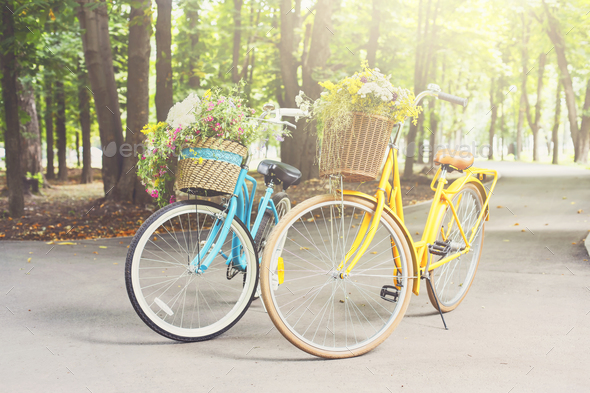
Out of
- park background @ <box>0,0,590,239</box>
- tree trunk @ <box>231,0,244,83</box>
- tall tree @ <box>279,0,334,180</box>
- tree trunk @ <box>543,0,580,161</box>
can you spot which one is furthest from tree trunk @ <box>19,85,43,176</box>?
tree trunk @ <box>543,0,580,161</box>

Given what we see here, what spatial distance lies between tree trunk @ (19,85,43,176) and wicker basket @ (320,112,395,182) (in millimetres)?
12310

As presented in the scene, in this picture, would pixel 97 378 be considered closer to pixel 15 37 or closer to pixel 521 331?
pixel 521 331

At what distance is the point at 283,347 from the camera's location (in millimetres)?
3109

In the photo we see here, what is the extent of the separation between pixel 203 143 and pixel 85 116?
52.7 feet

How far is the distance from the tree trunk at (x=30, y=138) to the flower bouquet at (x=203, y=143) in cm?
1140

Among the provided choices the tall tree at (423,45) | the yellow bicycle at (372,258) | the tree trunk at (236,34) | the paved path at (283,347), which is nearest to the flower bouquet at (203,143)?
the yellow bicycle at (372,258)

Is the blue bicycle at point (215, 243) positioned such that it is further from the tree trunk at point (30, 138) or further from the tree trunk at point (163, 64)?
the tree trunk at point (30, 138)

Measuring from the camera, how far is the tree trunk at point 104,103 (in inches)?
364

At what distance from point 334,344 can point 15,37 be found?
7.11 meters

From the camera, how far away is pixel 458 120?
113ft

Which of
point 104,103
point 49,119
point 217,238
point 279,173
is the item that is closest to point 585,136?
point 104,103

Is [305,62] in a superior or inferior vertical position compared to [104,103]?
superior

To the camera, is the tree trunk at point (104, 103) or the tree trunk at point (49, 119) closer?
the tree trunk at point (104, 103)

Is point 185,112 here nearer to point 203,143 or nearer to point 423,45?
point 203,143
